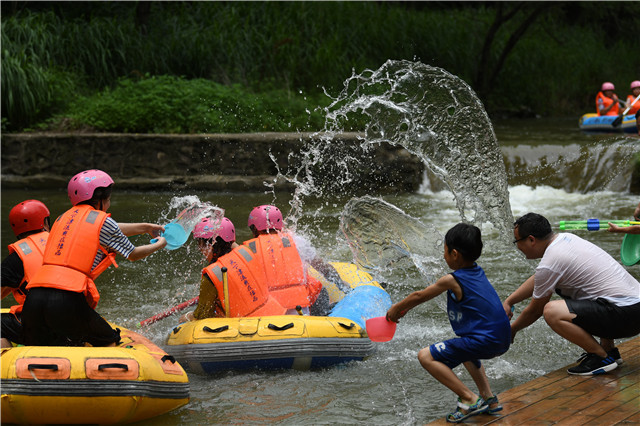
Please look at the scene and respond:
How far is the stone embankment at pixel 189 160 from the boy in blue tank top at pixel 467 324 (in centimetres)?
937

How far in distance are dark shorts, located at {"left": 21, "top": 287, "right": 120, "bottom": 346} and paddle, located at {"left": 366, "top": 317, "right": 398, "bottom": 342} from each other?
1.81m

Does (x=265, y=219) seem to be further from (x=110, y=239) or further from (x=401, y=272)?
(x=401, y=272)

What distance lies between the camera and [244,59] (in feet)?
57.6

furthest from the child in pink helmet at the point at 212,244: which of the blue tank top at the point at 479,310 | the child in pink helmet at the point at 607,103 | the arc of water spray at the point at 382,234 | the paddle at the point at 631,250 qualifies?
the child in pink helmet at the point at 607,103

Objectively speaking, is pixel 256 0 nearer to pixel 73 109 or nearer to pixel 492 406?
pixel 73 109

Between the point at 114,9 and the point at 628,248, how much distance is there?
17.0m

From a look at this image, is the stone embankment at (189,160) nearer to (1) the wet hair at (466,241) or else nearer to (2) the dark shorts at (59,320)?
(2) the dark shorts at (59,320)

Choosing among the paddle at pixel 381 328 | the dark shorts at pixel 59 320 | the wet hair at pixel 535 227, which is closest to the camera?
the paddle at pixel 381 328

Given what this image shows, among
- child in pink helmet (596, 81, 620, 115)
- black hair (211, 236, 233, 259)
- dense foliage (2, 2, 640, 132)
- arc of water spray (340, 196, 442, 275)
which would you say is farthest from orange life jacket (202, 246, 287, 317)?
child in pink helmet (596, 81, 620, 115)

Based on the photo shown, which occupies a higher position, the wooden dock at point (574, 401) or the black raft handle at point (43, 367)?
the black raft handle at point (43, 367)

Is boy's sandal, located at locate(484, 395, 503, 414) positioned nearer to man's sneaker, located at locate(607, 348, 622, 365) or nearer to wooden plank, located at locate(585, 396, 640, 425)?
wooden plank, located at locate(585, 396, 640, 425)

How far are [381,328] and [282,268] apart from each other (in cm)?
161

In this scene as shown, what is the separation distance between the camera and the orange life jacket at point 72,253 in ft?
15.8

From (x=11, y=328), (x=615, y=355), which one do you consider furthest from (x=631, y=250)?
(x=11, y=328)
